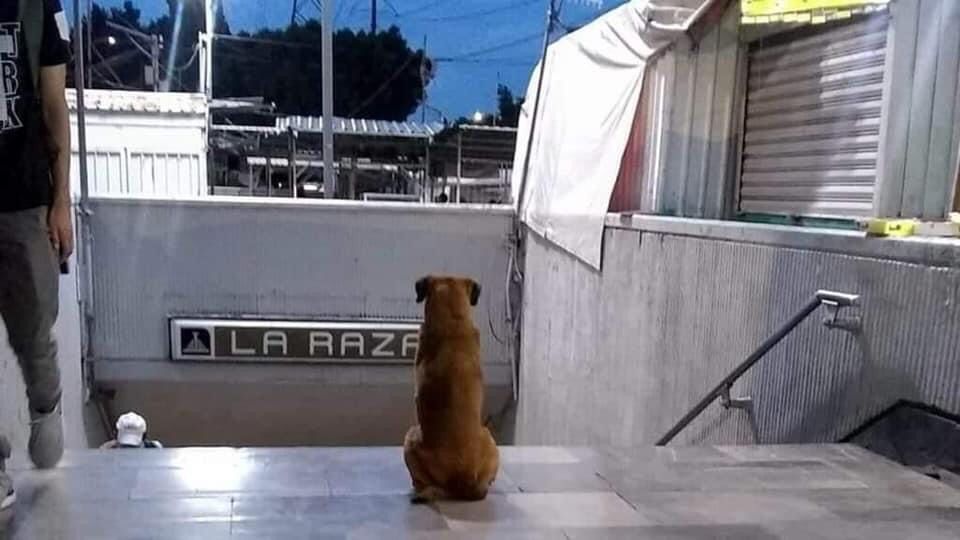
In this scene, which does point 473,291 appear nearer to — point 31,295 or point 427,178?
point 31,295

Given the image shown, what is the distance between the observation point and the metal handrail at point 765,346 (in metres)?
2.71

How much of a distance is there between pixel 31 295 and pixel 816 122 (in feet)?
10.8

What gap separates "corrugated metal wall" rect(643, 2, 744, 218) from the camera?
456 centimetres

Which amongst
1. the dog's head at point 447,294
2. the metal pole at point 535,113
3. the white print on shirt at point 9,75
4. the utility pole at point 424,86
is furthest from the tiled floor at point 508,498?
the utility pole at point 424,86

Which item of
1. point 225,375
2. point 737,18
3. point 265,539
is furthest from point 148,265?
point 265,539

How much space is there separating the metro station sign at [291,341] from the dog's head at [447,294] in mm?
4434

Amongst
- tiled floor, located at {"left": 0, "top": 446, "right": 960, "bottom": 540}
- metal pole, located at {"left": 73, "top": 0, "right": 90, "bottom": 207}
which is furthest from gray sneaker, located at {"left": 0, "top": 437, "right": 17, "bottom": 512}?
metal pole, located at {"left": 73, "top": 0, "right": 90, "bottom": 207}

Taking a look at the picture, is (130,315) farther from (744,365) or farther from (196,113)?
(744,365)

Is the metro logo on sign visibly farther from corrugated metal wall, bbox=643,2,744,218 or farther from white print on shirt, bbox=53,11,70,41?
white print on shirt, bbox=53,11,70,41

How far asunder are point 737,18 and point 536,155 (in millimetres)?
2655

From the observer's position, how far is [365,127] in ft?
29.2

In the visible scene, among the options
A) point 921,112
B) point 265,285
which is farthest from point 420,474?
point 265,285

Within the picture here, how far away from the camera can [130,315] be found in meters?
6.84

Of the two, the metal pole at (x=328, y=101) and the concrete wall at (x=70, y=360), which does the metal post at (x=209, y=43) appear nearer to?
the metal pole at (x=328, y=101)
